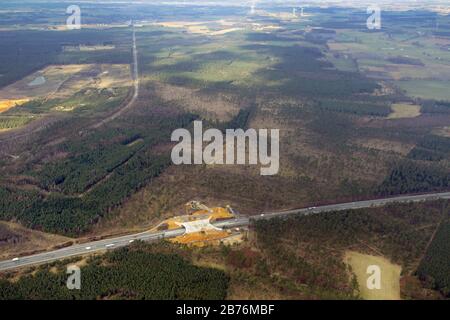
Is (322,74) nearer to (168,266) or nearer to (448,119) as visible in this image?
(448,119)

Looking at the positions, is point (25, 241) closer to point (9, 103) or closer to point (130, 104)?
point (130, 104)

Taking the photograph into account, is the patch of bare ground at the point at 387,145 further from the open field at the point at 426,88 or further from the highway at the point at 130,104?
the highway at the point at 130,104

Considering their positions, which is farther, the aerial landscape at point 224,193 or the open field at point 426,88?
the open field at point 426,88

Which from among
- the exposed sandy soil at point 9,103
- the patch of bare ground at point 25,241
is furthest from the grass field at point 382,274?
the exposed sandy soil at point 9,103

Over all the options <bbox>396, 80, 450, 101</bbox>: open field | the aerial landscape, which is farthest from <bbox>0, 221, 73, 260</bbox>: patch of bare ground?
<bbox>396, 80, 450, 101</bbox>: open field

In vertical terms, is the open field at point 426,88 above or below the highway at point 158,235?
above

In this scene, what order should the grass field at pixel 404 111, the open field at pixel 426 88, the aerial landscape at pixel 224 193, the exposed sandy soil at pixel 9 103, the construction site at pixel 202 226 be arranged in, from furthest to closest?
1. the open field at pixel 426 88
2. the exposed sandy soil at pixel 9 103
3. the grass field at pixel 404 111
4. the construction site at pixel 202 226
5. the aerial landscape at pixel 224 193
